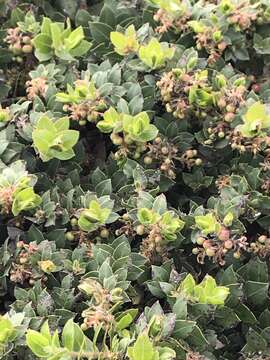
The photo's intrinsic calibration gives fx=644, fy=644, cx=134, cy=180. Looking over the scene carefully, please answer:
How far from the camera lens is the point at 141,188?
206 cm

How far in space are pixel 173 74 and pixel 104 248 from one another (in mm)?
649

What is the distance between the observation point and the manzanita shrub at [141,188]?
70.1 inches

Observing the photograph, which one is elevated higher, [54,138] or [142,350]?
[54,138]

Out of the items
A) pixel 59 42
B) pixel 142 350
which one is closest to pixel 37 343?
pixel 142 350

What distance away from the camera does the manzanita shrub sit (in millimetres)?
1780

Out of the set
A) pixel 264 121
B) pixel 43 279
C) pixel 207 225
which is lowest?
pixel 43 279

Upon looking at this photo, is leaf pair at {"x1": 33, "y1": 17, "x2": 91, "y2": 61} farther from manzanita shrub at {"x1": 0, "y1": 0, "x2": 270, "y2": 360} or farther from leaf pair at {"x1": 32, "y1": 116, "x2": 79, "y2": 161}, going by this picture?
leaf pair at {"x1": 32, "y1": 116, "x2": 79, "y2": 161}

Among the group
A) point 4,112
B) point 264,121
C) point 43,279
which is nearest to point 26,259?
point 43,279

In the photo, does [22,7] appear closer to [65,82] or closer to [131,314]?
[65,82]

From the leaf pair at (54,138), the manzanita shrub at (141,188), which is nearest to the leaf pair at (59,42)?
the manzanita shrub at (141,188)

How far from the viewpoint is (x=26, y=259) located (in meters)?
1.93

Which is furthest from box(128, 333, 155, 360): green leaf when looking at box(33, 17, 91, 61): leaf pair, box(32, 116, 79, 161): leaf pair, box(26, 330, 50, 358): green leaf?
box(33, 17, 91, 61): leaf pair

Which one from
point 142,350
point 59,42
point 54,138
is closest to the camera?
point 142,350

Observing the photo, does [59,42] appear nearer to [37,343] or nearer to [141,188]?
[141,188]
